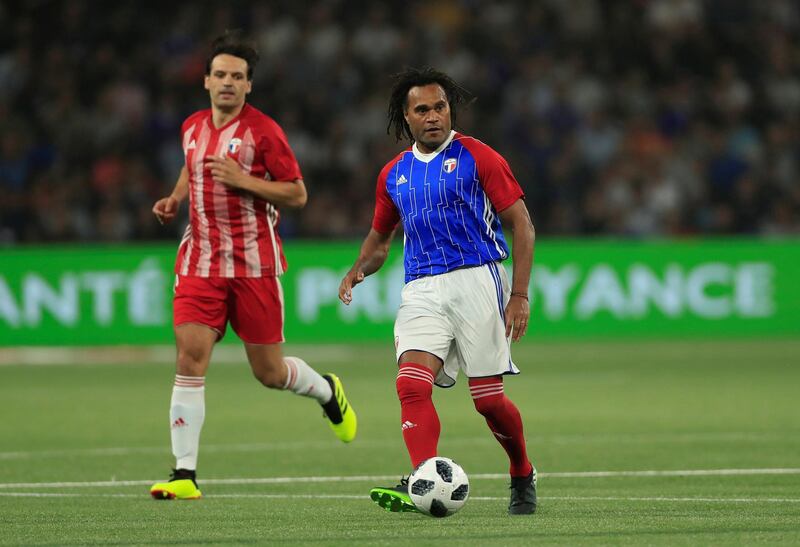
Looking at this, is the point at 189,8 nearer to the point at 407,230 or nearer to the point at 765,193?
the point at 765,193

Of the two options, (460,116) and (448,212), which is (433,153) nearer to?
(448,212)

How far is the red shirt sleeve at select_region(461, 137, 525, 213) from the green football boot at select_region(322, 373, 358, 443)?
2.91m

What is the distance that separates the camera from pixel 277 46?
2398 cm

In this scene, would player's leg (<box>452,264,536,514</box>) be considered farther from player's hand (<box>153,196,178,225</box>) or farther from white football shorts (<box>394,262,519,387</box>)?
player's hand (<box>153,196,178,225</box>)

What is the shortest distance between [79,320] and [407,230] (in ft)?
42.7

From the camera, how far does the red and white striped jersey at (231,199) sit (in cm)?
855

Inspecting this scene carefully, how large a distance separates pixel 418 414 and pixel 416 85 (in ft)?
5.10

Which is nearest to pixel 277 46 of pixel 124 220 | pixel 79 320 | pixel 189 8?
pixel 189 8

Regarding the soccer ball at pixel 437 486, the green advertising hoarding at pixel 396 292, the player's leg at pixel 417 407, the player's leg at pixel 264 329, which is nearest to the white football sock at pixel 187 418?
the player's leg at pixel 264 329

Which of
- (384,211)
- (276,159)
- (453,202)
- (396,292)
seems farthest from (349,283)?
(396,292)

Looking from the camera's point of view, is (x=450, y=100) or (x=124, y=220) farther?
(x=124, y=220)

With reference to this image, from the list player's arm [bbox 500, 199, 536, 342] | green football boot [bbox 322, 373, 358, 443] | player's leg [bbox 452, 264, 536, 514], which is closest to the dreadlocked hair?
player's arm [bbox 500, 199, 536, 342]

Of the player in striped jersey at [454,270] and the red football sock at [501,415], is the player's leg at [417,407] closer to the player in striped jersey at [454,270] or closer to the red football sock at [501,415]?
the player in striped jersey at [454,270]

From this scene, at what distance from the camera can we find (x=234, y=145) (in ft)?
28.0
